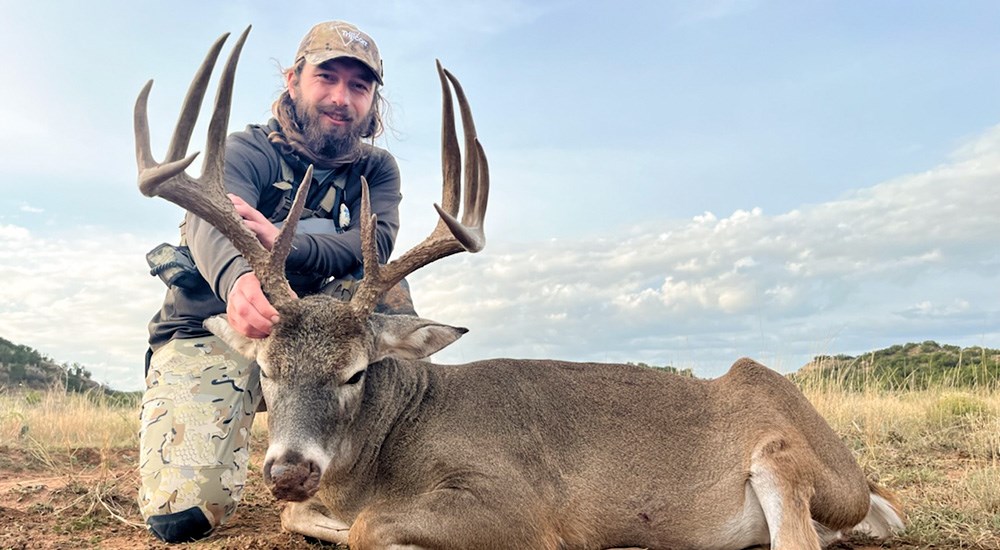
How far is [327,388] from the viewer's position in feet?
16.9

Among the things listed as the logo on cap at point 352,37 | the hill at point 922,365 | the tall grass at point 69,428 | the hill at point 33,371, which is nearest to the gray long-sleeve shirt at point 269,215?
the logo on cap at point 352,37

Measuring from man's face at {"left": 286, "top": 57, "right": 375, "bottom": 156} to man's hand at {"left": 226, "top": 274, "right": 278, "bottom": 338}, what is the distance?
229 centimetres

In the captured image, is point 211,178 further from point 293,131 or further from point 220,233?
point 293,131

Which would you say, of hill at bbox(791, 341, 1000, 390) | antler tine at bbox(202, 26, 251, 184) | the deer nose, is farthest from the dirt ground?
hill at bbox(791, 341, 1000, 390)

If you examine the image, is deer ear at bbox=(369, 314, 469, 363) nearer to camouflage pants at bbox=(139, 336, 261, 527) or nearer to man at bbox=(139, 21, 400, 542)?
man at bbox=(139, 21, 400, 542)

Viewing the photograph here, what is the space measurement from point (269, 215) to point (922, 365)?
2289 cm

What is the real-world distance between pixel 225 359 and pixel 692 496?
3797 millimetres

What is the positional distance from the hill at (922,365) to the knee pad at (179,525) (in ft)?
39.9

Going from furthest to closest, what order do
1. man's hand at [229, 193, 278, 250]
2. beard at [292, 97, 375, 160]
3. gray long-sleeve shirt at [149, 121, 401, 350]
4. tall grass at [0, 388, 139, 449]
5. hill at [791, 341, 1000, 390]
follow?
hill at [791, 341, 1000, 390] < tall grass at [0, 388, 139, 449] < beard at [292, 97, 375, 160] < gray long-sleeve shirt at [149, 121, 401, 350] < man's hand at [229, 193, 278, 250]

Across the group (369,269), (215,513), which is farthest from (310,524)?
(369,269)

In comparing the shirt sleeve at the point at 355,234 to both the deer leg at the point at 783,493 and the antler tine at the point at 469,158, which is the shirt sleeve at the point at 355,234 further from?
the deer leg at the point at 783,493

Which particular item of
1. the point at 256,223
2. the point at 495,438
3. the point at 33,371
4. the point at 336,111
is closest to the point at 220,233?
the point at 256,223

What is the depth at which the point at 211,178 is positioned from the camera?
633cm

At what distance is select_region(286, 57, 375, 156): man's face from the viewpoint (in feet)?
24.7
